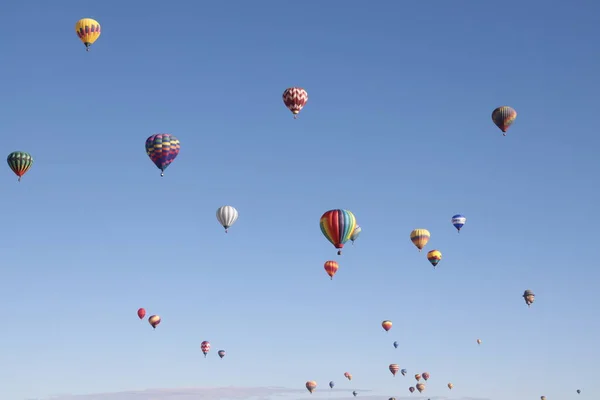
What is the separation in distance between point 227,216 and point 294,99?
1894cm

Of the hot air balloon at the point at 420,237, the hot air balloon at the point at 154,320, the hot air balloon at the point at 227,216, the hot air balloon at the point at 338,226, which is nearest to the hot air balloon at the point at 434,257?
the hot air balloon at the point at 420,237

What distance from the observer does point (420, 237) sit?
119062mm

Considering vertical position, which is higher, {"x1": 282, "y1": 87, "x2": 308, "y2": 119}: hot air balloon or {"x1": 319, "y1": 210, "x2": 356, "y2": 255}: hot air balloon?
{"x1": 282, "y1": 87, "x2": 308, "y2": 119}: hot air balloon

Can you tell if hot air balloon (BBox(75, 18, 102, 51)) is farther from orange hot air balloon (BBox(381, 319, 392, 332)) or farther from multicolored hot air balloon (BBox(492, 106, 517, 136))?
orange hot air balloon (BBox(381, 319, 392, 332))

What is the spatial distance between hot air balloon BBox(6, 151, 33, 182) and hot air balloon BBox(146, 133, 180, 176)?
1640 centimetres

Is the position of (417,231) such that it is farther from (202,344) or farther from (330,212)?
(202,344)

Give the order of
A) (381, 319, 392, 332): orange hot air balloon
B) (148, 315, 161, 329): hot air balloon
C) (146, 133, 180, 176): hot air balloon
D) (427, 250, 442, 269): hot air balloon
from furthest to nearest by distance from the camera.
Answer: (381, 319, 392, 332): orange hot air balloon < (148, 315, 161, 329): hot air balloon < (427, 250, 442, 269): hot air balloon < (146, 133, 180, 176): hot air balloon

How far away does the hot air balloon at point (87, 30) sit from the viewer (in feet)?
323

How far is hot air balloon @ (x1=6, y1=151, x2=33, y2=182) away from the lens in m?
100

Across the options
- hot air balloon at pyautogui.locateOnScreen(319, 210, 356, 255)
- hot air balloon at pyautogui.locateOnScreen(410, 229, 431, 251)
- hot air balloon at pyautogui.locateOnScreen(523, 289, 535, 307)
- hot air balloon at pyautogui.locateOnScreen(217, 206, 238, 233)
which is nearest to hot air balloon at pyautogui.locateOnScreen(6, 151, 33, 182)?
hot air balloon at pyautogui.locateOnScreen(217, 206, 238, 233)

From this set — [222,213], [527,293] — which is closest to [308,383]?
[527,293]

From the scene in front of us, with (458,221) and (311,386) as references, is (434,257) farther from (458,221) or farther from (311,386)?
(311,386)

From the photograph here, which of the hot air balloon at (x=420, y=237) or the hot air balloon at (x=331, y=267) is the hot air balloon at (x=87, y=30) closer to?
the hot air balloon at (x=331, y=267)

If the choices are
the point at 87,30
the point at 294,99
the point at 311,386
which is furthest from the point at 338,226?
the point at 311,386
